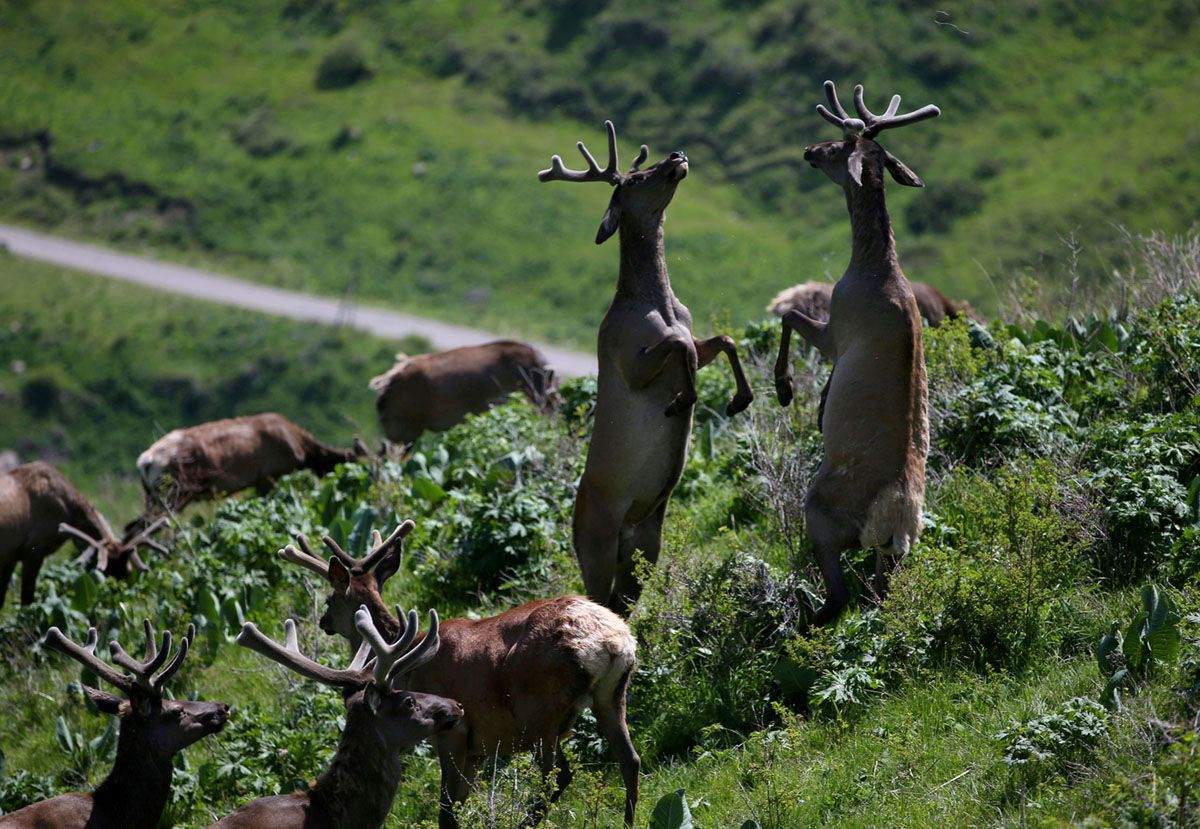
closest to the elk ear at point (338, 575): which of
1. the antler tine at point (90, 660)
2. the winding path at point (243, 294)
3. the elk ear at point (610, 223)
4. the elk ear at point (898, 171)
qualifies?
the antler tine at point (90, 660)

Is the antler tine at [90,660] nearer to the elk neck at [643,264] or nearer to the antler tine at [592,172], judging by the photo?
the elk neck at [643,264]

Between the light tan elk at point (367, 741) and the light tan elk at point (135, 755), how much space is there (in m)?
1.10

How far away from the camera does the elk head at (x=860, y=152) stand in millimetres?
8680

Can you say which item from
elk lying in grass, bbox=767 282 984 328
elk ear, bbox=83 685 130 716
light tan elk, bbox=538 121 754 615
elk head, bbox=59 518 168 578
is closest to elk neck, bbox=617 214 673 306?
light tan elk, bbox=538 121 754 615

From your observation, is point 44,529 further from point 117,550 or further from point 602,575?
point 602,575

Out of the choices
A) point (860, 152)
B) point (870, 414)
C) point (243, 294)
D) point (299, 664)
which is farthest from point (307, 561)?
point (243, 294)

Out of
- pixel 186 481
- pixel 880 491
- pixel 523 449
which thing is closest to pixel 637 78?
pixel 186 481

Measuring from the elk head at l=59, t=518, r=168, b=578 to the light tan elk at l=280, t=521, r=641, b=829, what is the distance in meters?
6.23

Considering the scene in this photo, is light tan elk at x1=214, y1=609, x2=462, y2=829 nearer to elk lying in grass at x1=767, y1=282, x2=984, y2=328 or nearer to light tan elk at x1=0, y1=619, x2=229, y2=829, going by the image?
light tan elk at x1=0, y1=619, x2=229, y2=829

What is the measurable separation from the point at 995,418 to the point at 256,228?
30.7m

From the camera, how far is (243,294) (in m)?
34.7

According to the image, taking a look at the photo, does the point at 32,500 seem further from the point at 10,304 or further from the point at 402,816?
the point at 10,304

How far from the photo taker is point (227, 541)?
12.4 meters

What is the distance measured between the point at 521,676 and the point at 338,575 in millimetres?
1359
